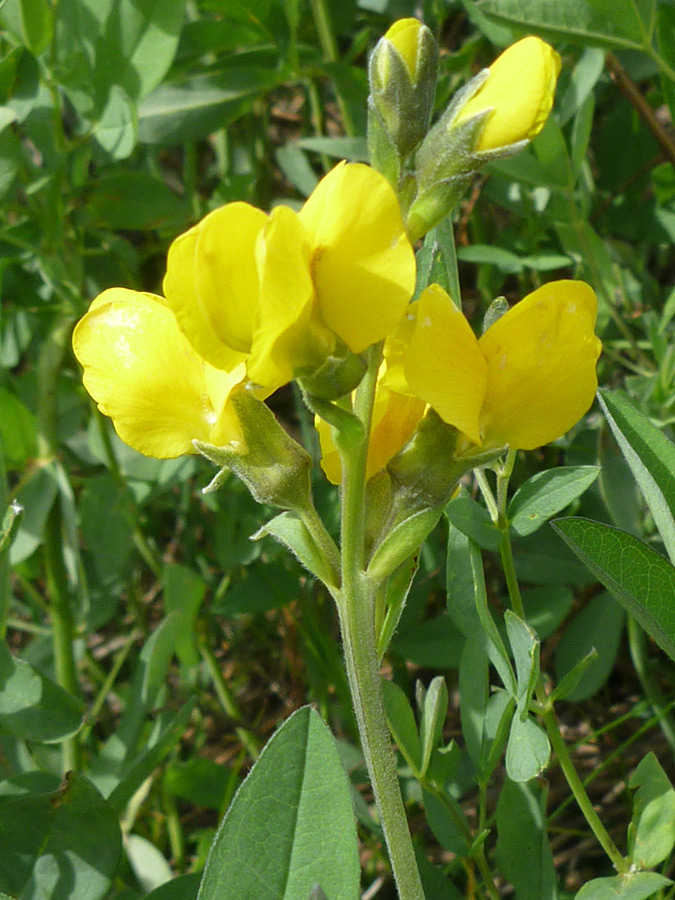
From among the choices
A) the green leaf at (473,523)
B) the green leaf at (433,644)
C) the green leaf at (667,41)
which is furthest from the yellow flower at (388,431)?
the green leaf at (667,41)

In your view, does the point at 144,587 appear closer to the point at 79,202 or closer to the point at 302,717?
the point at 79,202

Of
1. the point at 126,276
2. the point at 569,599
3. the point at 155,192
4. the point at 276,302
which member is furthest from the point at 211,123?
the point at 276,302

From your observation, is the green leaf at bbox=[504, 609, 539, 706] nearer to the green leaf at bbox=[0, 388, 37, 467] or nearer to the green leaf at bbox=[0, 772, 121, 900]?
the green leaf at bbox=[0, 772, 121, 900]

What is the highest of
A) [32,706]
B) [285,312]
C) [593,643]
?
[285,312]

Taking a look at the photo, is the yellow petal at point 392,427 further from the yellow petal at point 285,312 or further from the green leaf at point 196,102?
the green leaf at point 196,102

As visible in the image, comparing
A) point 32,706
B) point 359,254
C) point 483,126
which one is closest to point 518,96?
point 483,126

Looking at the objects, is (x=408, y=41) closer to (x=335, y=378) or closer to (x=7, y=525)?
(x=335, y=378)

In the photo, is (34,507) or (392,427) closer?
(392,427)
